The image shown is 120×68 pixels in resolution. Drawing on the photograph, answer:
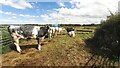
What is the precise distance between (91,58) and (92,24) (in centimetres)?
118

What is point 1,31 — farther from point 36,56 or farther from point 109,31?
point 109,31

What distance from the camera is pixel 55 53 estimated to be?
8.16 meters

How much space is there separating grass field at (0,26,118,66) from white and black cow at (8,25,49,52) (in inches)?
5.6

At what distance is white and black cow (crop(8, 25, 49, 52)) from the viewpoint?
334 inches

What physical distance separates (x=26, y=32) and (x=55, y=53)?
1211mm

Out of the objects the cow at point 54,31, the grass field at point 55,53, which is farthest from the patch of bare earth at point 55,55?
the cow at point 54,31

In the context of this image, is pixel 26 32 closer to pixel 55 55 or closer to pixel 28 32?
pixel 28 32

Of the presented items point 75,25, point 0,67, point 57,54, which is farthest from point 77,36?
point 0,67

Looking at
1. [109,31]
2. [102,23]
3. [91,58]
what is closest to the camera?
[109,31]

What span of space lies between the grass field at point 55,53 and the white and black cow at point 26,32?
14 centimetres

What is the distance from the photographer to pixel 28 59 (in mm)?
7953

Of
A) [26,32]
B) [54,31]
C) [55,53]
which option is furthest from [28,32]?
[55,53]

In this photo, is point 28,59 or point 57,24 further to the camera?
point 57,24

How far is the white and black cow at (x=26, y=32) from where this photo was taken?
8492 mm
